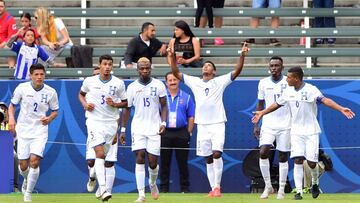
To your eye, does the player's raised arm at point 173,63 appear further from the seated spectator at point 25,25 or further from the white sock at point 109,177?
the seated spectator at point 25,25

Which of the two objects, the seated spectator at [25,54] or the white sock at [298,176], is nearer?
the white sock at [298,176]

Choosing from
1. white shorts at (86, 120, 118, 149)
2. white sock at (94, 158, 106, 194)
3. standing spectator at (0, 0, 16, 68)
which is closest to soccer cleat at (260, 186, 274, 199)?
white shorts at (86, 120, 118, 149)

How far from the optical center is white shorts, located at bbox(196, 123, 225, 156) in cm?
1995

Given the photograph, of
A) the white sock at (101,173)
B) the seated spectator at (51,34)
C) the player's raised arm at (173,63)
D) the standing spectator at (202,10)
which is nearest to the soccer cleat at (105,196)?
the white sock at (101,173)

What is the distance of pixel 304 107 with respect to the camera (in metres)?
18.9

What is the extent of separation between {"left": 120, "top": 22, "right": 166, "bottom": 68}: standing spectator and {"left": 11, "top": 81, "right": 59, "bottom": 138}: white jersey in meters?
3.77

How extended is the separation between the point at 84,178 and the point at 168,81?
2.76m

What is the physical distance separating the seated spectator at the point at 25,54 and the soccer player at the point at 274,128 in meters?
5.06

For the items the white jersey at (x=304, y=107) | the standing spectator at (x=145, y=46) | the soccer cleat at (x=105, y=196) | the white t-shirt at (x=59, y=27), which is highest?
the white t-shirt at (x=59, y=27)

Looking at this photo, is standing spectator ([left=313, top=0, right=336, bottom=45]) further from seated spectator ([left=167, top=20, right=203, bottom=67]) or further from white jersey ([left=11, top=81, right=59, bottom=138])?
white jersey ([left=11, top=81, right=59, bottom=138])

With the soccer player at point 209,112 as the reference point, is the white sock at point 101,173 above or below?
below

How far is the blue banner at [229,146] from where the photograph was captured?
22156mm

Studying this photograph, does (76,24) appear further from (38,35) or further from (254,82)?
(254,82)

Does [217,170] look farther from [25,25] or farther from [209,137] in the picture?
[25,25]
